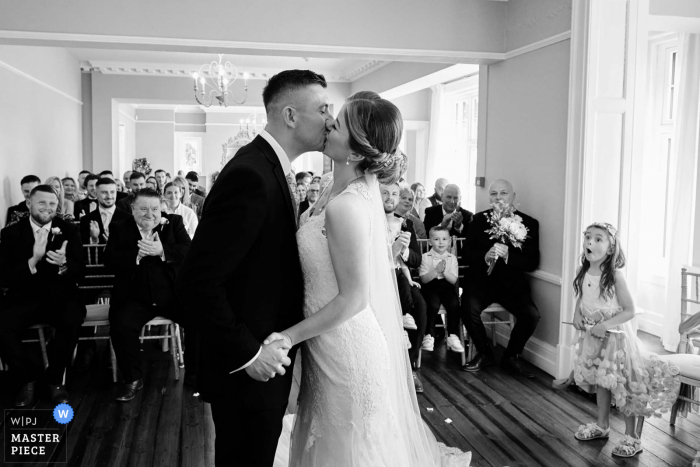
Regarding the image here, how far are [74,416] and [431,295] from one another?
2957mm

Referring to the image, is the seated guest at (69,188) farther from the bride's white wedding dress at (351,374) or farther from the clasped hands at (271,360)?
the clasped hands at (271,360)

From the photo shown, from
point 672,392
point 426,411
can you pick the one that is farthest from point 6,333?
point 672,392

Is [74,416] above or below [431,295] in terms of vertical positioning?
below

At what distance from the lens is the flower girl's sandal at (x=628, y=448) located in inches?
142

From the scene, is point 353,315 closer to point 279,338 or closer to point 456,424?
point 279,338

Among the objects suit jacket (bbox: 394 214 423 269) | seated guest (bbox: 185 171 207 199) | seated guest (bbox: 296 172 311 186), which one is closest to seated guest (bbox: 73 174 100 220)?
seated guest (bbox: 185 171 207 199)

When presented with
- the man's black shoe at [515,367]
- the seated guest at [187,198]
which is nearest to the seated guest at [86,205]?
the seated guest at [187,198]

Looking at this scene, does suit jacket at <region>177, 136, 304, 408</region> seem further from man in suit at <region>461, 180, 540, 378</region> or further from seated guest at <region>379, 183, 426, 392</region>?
man in suit at <region>461, 180, 540, 378</region>

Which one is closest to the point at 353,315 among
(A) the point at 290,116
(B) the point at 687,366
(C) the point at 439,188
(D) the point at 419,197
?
(A) the point at 290,116

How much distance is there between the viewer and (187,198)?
8.46 meters

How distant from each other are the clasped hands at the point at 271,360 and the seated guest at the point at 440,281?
3.64 meters

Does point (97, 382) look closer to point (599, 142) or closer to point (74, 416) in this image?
point (74, 416)

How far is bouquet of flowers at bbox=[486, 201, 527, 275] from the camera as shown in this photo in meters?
5.29

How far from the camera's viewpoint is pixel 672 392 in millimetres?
3656
